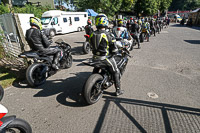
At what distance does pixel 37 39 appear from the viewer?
4223 mm

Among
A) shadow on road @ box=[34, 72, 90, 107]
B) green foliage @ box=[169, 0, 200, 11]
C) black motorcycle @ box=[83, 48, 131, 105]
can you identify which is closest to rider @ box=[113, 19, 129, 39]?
shadow on road @ box=[34, 72, 90, 107]

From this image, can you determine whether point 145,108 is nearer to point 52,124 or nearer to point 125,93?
point 125,93

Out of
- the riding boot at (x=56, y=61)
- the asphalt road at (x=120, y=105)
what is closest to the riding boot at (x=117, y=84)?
the asphalt road at (x=120, y=105)

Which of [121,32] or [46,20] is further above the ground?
[46,20]

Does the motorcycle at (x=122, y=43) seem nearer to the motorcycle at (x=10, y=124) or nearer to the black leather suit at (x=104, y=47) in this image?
the black leather suit at (x=104, y=47)

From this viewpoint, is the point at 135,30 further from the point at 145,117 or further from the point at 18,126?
the point at 18,126

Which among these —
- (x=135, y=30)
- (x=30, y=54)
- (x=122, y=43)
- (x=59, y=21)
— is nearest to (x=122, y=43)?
(x=122, y=43)

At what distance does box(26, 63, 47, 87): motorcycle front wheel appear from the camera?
154 inches

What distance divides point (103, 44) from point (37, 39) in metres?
2.47

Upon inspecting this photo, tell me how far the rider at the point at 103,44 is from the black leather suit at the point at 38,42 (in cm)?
210

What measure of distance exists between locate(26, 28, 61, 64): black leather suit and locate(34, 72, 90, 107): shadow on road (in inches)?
34.2

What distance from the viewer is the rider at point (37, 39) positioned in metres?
4.12

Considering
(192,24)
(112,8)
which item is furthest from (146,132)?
(112,8)

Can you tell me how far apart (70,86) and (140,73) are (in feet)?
8.66
